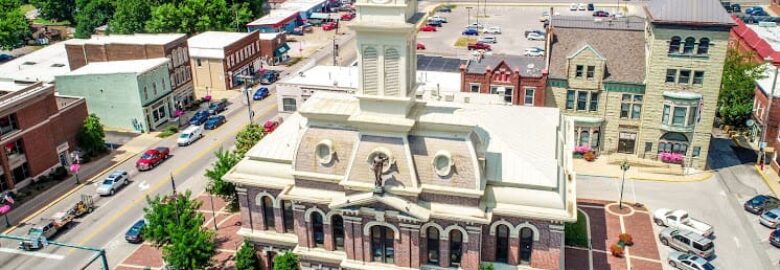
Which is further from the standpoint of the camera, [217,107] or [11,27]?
[11,27]

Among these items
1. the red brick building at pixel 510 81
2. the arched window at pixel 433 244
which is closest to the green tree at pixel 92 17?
the red brick building at pixel 510 81

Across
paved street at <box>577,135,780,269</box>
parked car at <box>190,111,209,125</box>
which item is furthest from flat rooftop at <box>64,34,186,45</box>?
paved street at <box>577,135,780,269</box>

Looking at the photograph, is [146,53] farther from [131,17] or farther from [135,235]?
[131,17]

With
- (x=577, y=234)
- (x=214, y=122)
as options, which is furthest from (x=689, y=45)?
(x=214, y=122)

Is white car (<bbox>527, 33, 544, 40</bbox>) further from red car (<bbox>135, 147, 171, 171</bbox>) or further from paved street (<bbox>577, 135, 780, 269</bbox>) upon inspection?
red car (<bbox>135, 147, 171, 171</bbox>)

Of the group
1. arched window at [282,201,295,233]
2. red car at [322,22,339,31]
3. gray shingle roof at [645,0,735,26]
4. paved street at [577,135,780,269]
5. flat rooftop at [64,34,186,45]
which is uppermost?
gray shingle roof at [645,0,735,26]

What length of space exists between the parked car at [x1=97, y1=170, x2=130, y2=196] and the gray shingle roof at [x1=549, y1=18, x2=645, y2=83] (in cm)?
4791

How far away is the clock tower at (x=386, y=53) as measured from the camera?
40594mm

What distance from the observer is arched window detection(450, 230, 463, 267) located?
4453cm

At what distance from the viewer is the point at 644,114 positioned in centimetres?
7069

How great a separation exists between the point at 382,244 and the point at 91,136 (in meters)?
46.9

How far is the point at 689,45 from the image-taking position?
66375 mm

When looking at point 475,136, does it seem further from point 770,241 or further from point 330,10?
point 330,10

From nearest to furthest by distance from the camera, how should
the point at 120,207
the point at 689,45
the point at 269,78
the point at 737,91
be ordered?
the point at 120,207 < the point at 689,45 < the point at 737,91 < the point at 269,78
